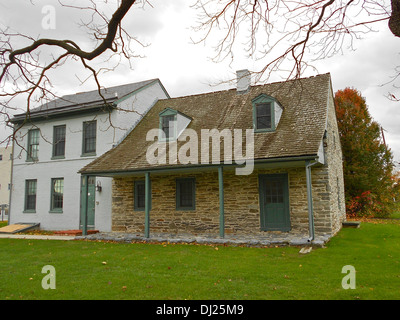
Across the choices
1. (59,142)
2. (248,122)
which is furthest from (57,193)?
(248,122)

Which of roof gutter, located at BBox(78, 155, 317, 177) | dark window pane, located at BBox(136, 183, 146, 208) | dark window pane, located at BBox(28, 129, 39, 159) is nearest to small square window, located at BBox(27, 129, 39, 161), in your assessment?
dark window pane, located at BBox(28, 129, 39, 159)

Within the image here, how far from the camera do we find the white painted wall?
51.8 ft

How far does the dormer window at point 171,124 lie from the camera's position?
15.2 meters

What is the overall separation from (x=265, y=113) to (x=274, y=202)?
362 centimetres

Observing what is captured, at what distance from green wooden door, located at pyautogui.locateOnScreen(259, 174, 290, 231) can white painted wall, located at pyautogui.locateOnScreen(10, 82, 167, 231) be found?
22.3 feet

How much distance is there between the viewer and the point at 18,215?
18.0m

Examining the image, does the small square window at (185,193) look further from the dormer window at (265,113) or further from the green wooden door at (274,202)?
the dormer window at (265,113)

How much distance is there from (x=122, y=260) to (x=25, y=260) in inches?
108

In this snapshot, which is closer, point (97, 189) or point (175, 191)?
point (175, 191)

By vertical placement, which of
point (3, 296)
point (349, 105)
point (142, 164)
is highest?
point (349, 105)

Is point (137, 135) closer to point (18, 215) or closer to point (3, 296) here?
point (18, 215)

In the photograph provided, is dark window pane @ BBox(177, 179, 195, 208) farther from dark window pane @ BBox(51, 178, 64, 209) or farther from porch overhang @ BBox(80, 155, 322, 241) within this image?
dark window pane @ BBox(51, 178, 64, 209)

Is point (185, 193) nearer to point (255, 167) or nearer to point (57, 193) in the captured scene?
point (255, 167)

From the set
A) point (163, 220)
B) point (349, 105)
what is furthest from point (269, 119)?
point (349, 105)
